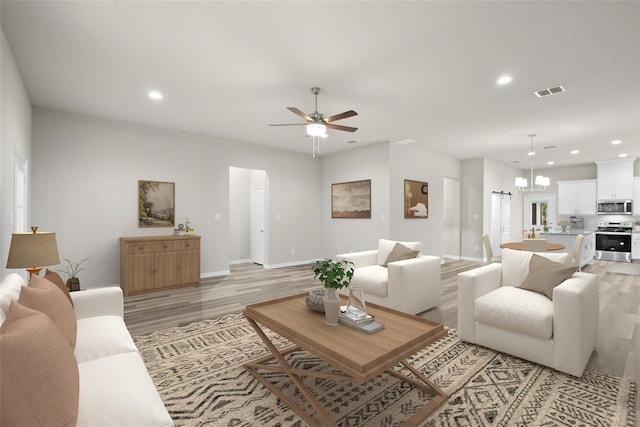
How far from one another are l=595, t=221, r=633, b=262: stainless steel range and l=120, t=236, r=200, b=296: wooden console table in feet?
33.3

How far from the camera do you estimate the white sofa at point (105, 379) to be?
49.4 inches

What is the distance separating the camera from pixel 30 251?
2381 millimetres

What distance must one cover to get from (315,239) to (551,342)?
231 inches

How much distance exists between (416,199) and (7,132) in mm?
6556

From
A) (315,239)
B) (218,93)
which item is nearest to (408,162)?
Answer: (315,239)

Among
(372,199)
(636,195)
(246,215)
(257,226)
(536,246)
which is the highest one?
(636,195)

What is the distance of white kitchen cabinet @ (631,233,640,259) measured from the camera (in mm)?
8078

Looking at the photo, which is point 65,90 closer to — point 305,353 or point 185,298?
point 185,298

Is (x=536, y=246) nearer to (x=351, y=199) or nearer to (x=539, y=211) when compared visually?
(x=351, y=199)

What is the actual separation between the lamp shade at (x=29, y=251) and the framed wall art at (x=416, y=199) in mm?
5921

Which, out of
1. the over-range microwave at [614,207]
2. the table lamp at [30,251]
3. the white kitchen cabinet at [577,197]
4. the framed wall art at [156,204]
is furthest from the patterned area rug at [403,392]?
the white kitchen cabinet at [577,197]

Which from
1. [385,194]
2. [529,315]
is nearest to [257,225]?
[385,194]

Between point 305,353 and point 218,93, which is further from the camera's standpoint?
point 218,93

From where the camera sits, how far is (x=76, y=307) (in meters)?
2.44
